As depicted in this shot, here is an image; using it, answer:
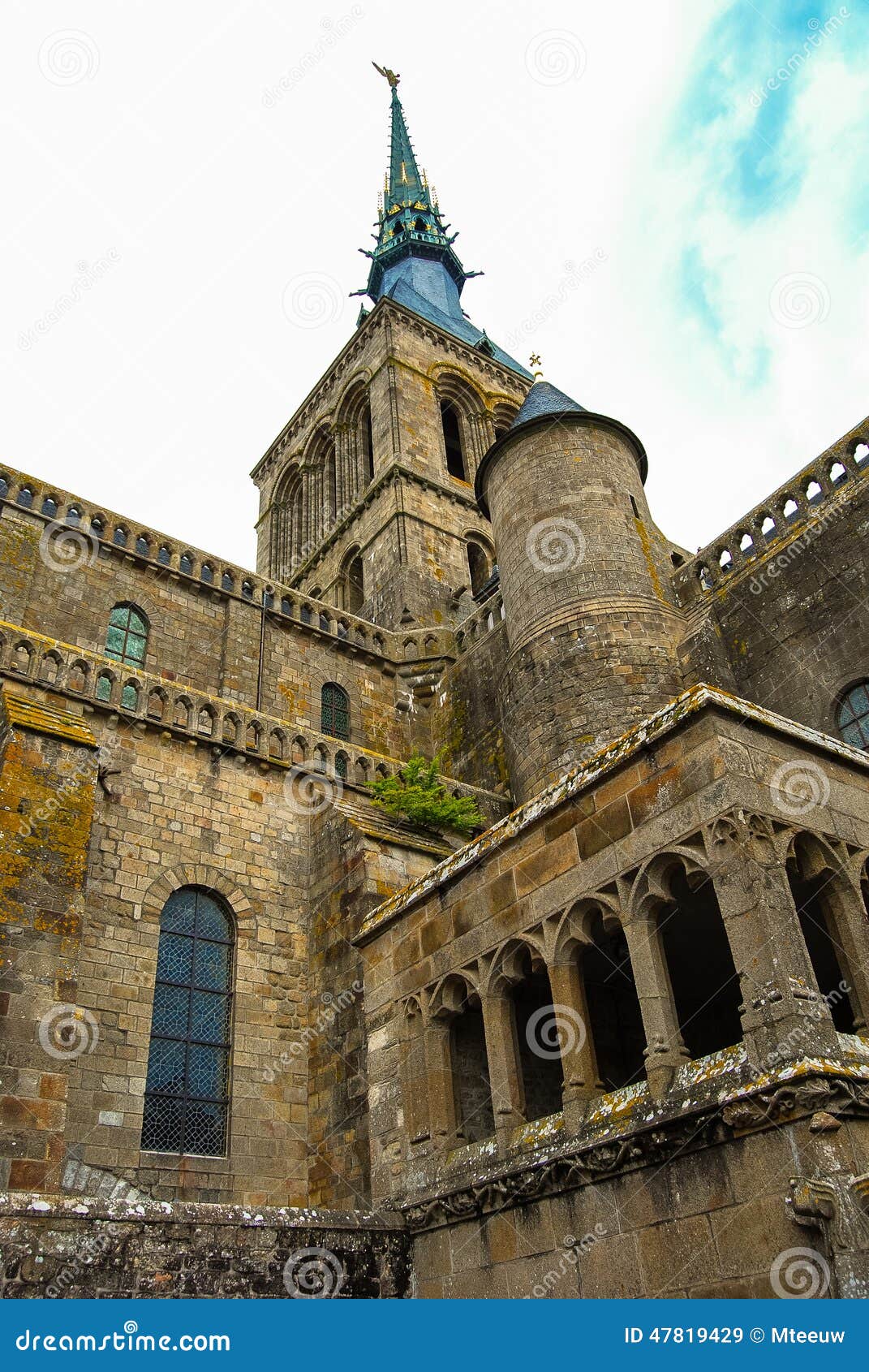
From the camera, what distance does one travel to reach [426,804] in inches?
563

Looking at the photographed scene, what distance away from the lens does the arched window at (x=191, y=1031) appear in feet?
37.7

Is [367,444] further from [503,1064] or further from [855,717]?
[503,1064]

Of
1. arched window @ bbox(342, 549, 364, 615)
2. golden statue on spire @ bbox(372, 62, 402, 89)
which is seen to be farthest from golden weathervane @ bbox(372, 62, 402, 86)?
arched window @ bbox(342, 549, 364, 615)

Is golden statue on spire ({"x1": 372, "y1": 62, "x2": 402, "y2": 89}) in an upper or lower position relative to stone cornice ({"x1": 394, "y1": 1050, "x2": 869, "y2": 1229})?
upper

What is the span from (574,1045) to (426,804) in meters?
7.14

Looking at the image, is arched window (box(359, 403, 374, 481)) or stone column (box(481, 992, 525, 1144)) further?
arched window (box(359, 403, 374, 481))

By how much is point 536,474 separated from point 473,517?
11103mm
